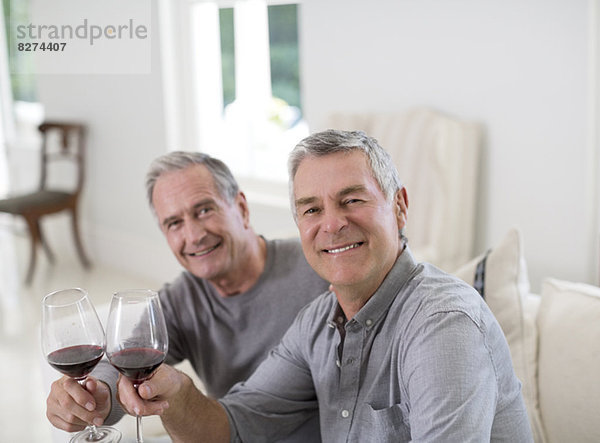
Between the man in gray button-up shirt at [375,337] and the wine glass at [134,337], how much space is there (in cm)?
10

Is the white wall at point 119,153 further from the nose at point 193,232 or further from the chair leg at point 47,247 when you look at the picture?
the nose at point 193,232

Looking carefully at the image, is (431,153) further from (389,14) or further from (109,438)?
(109,438)

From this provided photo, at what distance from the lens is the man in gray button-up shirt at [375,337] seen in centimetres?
106

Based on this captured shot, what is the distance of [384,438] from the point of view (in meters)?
1.20

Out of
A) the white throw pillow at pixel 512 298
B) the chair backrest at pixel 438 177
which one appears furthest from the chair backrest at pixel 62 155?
the white throw pillow at pixel 512 298

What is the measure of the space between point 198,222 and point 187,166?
0.14 meters

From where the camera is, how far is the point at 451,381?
A: 3.39 ft

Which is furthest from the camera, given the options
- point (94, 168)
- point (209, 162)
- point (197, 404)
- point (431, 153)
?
point (94, 168)

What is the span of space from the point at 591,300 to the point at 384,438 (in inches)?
25.3

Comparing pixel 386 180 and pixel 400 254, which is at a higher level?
pixel 386 180

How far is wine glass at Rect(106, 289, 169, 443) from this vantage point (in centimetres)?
112

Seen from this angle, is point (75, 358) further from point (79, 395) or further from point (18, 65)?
point (18, 65)

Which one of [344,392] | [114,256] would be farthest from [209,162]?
[114,256]

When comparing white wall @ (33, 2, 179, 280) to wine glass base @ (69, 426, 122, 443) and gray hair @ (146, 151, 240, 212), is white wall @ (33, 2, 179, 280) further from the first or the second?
wine glass base @ (69, 426, 122, 443)
